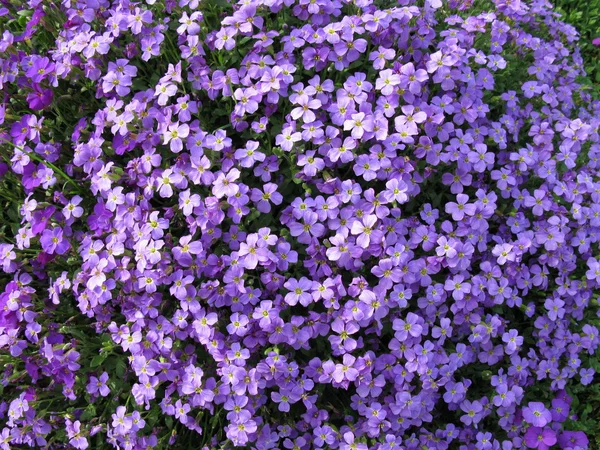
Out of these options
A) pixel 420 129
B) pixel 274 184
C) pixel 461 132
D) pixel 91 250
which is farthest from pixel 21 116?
pixel 461 132

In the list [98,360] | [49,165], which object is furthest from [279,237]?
[49,165]

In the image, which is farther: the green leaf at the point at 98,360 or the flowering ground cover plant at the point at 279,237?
the green leaf at the point at 98,360

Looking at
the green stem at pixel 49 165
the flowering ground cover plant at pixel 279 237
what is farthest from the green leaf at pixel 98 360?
the green stem at pixel 49 165

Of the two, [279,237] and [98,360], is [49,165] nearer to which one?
[98,360]

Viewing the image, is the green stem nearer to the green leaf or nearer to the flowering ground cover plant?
the flowering ground cover plant

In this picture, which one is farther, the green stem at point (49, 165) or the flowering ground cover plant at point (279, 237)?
the green stem at point (49, 165)

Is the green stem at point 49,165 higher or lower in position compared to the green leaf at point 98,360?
higher

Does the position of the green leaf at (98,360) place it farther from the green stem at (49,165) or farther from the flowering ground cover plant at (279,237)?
the green stem at (49,165)

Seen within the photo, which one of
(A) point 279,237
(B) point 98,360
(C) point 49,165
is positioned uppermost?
(C) point 49,165

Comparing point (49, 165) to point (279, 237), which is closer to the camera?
point (279, 237)
